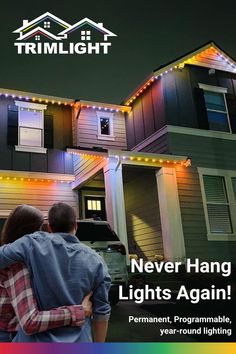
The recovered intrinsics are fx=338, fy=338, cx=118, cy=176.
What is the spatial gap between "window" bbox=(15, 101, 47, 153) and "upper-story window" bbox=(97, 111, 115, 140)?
2.59 feet

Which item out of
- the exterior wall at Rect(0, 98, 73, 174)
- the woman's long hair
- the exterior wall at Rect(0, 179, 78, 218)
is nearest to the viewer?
the woman's long hair

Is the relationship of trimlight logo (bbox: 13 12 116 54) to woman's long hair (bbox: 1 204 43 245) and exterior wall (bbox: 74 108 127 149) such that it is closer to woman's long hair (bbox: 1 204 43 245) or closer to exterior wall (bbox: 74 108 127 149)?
woman's long hair (bbox: 1 204 43 245)

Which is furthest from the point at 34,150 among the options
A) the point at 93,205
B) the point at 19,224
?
the point at 19,224

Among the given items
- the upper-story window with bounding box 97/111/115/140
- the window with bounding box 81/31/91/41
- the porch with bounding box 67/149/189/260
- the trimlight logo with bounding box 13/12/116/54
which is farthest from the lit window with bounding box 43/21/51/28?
the upper-story window with bounding box 97/111/115/140

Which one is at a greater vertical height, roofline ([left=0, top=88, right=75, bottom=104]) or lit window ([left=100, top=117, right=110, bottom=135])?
roofline ([left=0, top=88, right=75, bottom=104])

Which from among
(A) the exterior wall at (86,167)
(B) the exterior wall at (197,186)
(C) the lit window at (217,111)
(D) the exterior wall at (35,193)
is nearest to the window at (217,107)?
(C) the lit window at (217,111)

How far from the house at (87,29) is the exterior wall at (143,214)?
176cm

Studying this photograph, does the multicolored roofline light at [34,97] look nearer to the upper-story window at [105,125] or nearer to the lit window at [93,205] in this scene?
the upper-story window at [105,125]

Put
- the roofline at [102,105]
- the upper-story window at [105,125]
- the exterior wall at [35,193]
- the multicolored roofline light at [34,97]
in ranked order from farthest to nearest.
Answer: the upper-story window at [105,125], the roofline at [102,105], the multicolored roofline light at [34,97], the exterior wall at [35,193]

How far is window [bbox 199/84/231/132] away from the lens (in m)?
4.27

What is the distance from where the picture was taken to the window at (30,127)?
4.20 metres

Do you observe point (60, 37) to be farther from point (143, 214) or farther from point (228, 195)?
point (143, 214)

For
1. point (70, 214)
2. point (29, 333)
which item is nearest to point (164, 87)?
point (70, 214)

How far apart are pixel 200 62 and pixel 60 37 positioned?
2517mm
